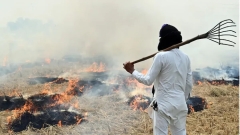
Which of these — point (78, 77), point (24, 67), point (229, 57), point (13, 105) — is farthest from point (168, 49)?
point (229, 57)

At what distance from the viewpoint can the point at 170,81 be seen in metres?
2.73

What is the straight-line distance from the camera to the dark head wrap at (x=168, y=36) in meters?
2.70

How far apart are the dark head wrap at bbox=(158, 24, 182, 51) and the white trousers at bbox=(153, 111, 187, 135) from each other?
2.22 feet

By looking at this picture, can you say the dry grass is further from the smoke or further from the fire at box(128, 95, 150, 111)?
the smoke

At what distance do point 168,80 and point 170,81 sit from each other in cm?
2

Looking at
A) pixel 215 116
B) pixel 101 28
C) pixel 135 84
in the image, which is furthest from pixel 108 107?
pixel 101 28

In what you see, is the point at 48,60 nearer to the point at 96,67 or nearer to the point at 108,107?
the point at 96,67

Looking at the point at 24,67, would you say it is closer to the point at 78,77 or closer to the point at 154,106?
the point at 78,77

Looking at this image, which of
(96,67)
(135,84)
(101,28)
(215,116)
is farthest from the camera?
(101,28)

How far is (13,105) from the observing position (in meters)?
4.80

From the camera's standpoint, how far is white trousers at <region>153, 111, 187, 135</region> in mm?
2764

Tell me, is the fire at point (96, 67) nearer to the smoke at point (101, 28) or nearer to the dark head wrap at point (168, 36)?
the smoke at point (101, 28)

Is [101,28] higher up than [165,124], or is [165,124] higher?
[101,28]

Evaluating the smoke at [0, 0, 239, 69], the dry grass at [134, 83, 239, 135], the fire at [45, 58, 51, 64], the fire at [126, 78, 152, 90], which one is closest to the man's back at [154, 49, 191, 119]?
the dry grass at [134, 83, 239, 135]
